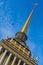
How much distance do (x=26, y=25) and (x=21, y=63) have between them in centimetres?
2011

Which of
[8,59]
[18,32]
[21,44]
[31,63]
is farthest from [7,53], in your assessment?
[18,32]

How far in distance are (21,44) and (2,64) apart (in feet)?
41.0

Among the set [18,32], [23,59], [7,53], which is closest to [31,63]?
[23,59]

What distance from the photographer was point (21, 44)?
56.6 m

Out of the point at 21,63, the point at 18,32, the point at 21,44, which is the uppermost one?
the point at 18,32

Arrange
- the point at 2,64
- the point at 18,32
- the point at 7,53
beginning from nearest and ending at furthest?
1. the point at 2,64
2. the point at 7,53
3. the point at 18,32

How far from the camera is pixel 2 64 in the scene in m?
44.8

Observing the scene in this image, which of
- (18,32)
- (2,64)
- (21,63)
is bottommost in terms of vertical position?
(2,64)

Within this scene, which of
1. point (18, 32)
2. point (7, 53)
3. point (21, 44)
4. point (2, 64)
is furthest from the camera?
point (18, 32)

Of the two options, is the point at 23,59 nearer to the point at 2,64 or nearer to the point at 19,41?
the point at 2,64

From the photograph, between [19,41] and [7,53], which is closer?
[7,53]

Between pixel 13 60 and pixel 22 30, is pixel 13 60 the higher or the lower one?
the lower one

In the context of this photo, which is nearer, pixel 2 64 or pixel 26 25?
pixel 2 64

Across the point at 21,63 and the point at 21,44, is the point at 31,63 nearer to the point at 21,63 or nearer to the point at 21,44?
the point at 21,63
